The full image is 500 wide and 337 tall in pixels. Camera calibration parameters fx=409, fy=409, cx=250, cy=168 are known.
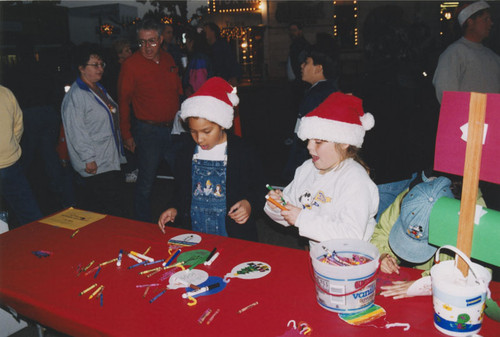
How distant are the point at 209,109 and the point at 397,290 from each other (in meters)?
1.39

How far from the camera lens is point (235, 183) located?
2.42m

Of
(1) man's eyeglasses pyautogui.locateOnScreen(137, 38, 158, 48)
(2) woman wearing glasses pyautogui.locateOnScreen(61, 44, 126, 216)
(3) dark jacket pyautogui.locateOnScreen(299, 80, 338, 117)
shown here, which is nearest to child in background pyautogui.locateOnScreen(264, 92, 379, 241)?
(3) dark jacket pyautogui.locateOnScreen(299, 80, 338, 117)

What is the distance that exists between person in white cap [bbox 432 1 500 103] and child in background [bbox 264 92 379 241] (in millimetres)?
1928

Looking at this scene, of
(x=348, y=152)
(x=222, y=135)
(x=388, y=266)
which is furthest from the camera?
(x=222, y=135)

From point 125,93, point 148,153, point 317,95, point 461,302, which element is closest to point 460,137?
point 461,302

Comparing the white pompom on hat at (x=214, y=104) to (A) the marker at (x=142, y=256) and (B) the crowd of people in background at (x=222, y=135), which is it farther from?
(A) the marker at (x=142, y=256)

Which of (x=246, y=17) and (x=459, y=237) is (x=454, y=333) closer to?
(x=459, y=237)

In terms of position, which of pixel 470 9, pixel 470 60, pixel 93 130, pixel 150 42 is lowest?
pixel 93 130

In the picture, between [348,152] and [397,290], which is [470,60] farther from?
[397,290]

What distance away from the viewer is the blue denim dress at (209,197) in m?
2.40

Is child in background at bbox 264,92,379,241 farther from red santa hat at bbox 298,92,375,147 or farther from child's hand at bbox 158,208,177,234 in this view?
child's hand at bbox 158,208,177,234

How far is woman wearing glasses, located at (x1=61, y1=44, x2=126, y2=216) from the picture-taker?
3426 mm

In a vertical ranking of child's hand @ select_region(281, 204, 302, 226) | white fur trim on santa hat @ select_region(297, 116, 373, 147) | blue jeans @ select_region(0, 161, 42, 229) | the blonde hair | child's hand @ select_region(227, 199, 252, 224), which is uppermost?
white fur trim on santa hat @ select_region(297, 116, 373, 147)

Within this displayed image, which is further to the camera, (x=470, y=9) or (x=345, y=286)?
(x=470, y=9)
